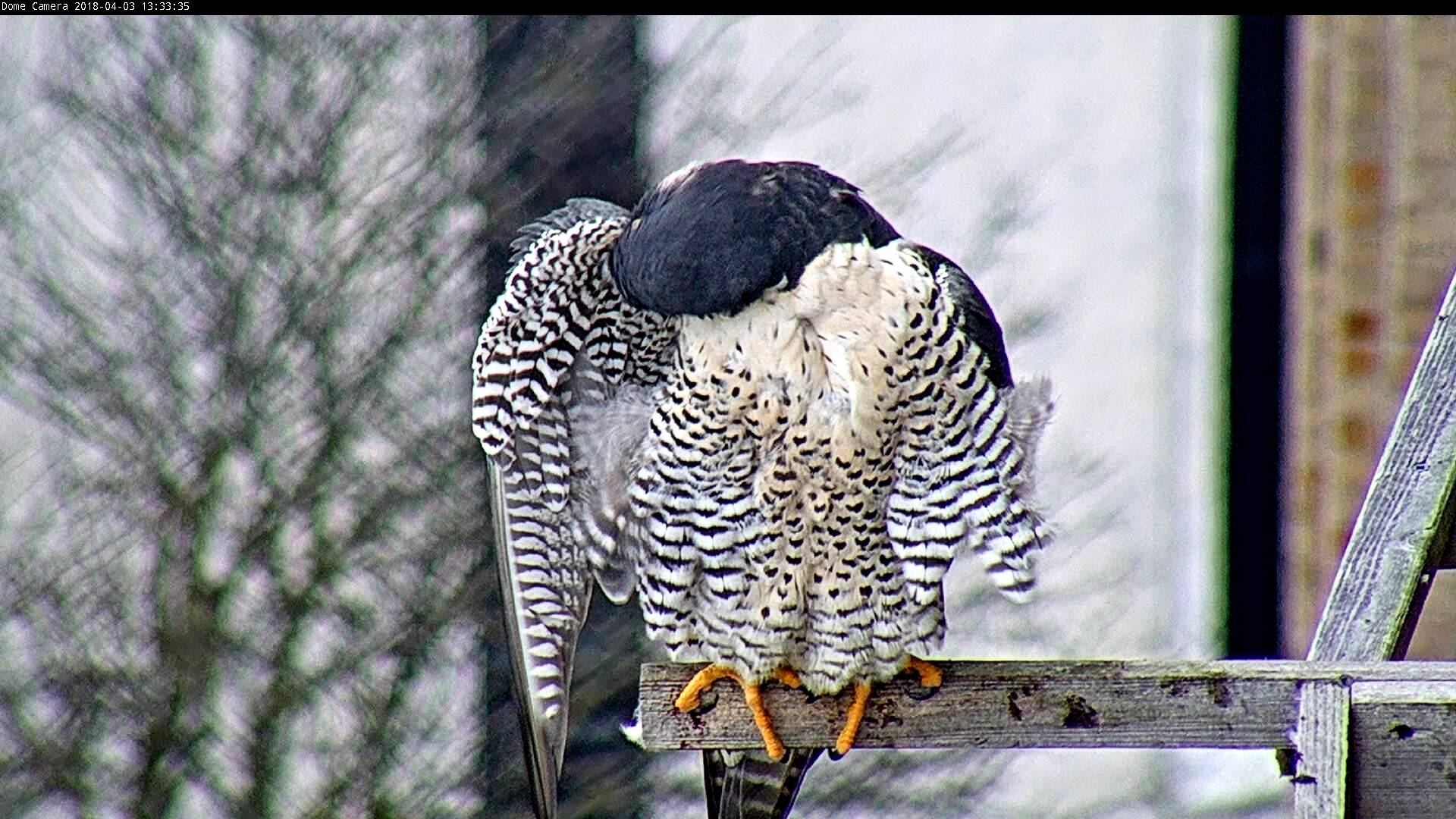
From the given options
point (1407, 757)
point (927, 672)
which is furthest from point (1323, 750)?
point (927, 672)

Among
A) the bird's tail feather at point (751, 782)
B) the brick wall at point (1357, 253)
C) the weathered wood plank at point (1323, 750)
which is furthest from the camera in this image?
the brick wall at point (1357, 253)

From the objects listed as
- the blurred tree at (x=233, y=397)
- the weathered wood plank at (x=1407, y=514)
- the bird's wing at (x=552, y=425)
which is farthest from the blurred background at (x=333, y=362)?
the weathered wood plank at (x=1407, y=514)

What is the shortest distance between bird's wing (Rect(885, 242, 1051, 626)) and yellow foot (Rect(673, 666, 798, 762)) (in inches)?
11.0

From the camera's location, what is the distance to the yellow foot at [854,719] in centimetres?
234

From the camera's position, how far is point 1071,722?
2.02m

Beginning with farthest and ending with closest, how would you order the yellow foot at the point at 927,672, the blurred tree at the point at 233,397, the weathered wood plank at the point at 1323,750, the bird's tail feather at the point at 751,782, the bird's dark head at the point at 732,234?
the blurred tree at the point at 233,397 < the bird's tail feather at the point at 751,782 < the yellow foot at the point at 927,672 < the bird's dark head at the point at 732,234 < the weathered wood plank at the point at 1323,750

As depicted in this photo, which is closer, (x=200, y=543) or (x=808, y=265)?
(x=808, y=265)

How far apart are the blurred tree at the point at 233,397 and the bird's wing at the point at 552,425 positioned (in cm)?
107

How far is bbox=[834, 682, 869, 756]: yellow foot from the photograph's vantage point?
92.0 inches

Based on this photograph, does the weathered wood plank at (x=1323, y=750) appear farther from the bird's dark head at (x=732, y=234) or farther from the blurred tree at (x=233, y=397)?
the blurred tree at (x=233, y=397)

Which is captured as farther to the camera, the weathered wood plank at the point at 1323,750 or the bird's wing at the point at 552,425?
the bird's wing at the point at 552,425
